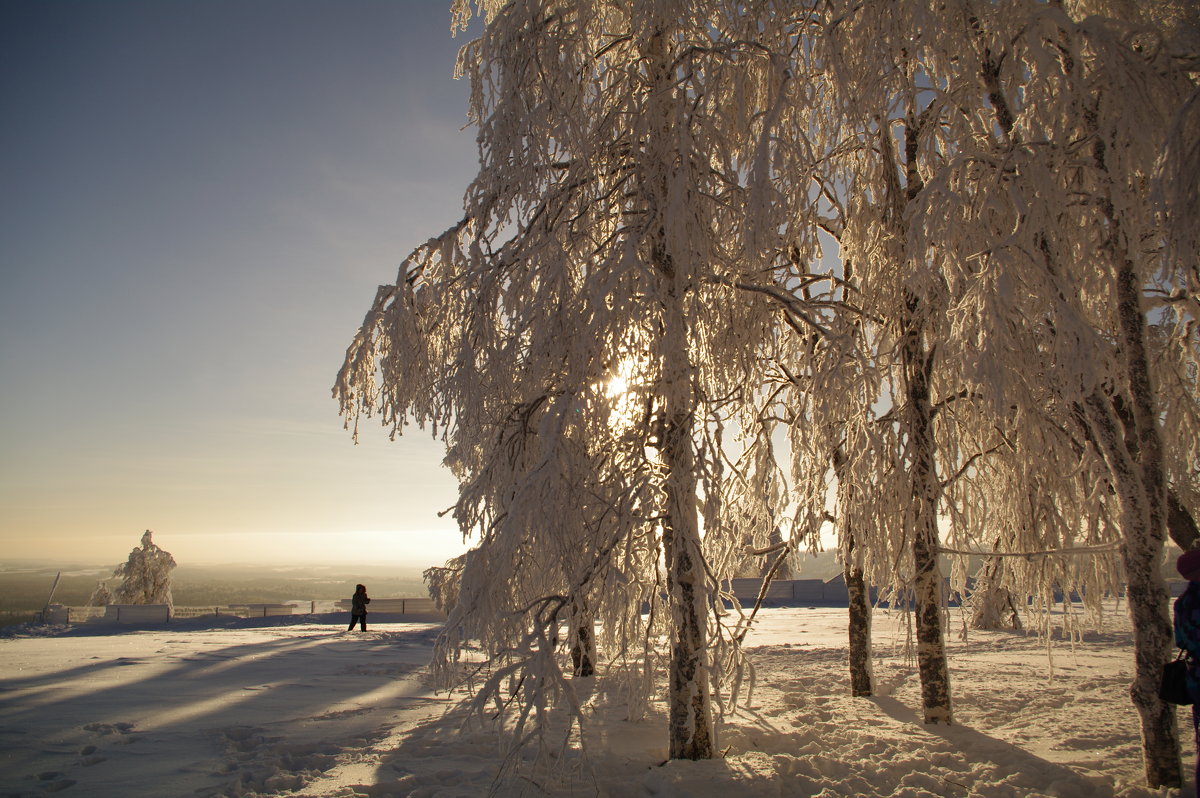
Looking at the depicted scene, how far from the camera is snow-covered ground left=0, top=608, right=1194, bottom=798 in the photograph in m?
5.07

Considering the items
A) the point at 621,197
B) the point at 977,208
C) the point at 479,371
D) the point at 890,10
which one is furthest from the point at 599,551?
the point at 890,10

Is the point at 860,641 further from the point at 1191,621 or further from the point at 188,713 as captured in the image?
the point at 188,713

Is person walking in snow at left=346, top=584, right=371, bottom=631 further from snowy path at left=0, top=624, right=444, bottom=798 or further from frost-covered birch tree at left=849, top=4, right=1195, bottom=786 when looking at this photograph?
frost-covered birch tree at left=849, top=4, right=1195, bottom=786

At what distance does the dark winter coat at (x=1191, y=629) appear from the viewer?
430cm

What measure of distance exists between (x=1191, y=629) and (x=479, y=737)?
5677mm

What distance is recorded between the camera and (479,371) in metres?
5.73

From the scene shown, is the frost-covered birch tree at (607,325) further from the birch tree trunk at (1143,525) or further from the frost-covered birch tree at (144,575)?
the frost-covered birch tree at (144,575)

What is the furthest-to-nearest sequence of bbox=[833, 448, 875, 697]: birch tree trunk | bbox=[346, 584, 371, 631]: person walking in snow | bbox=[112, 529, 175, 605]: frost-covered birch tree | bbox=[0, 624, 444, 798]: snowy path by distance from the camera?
bbox=[112, 529, 175, 605]: frost-covered birch tree, bbox=[346, 584, 371, 631]: person walking in snow, bbox=[833, 448, 875, 697]: birch tree trunk, bbox=[0, 624, 444, 798]: snowy path

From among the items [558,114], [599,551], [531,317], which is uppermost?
[558,114]

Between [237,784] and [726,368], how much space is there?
191 inches

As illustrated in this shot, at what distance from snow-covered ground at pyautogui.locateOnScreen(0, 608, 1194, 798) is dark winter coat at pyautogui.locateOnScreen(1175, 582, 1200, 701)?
43.2 inches

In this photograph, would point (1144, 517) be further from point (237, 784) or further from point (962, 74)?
point (237, 784)

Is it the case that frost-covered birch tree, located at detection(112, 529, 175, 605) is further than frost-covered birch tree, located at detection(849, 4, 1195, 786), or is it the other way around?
frost-covered birch tree, located at detection(112, 529, 175, 605)

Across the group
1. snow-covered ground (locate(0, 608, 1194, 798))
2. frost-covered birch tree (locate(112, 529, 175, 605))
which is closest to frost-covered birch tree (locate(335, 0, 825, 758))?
snow-covered ground (locate(0, 608, 1194, 798))
